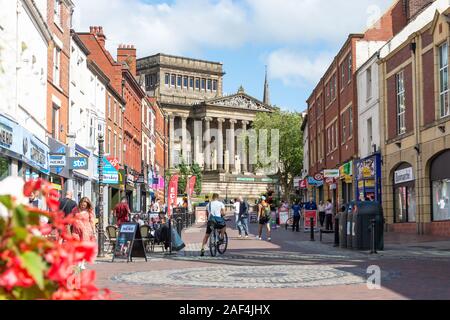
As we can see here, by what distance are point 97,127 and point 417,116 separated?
18193 mm

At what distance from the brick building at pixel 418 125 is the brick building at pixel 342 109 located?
4.86 m

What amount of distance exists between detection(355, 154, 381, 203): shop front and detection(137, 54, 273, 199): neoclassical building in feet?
258

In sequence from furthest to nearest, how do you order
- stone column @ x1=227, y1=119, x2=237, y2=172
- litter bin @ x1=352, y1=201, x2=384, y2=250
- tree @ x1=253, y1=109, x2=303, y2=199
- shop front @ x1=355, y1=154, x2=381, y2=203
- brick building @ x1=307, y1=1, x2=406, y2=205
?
1. stone column @ x1=227, y1=119, x2=237, y2=172
2. tree @ x1=253, y1=109, x2=303, y2=199
3. brick building @ x1=307, y1=1, x2=406, y2=205
4. shop front @ x1=355, y1=154, x2=381, y2=203
5. litter bin @ x1=352, y1=201, x2=384, y2=250

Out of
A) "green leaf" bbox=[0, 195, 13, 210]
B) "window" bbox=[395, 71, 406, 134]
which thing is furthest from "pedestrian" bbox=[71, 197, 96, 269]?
"window" bbox=[395, 71, 406, 134]

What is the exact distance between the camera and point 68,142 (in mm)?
31688

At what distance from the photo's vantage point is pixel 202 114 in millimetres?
121438

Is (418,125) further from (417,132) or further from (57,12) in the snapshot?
(57,12)

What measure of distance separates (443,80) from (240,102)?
99.2 meters

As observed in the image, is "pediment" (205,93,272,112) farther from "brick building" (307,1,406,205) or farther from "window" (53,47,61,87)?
"window" (53,47,61,87)

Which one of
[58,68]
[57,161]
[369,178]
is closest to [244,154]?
[369,178]

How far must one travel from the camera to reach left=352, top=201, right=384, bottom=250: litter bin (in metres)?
19.4

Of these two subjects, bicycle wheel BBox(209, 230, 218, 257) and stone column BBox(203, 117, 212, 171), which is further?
stone column BBox(203, 117, 212, 171)

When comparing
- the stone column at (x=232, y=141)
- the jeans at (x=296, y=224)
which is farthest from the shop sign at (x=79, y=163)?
the stone column at (x=232, y=141)
